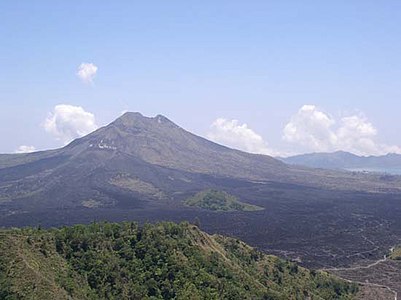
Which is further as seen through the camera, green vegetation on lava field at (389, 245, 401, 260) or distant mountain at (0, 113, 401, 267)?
distant mountain at (0, 113, 401, 267)

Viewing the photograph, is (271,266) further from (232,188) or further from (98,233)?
(232,188)

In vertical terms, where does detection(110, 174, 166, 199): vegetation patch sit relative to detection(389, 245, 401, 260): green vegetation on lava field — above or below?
above

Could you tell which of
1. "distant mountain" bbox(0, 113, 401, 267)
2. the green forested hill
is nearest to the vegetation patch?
"distant mountain" bbox(0, 113, 401, 267)

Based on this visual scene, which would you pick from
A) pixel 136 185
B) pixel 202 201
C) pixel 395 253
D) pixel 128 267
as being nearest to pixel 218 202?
pixel 202 201

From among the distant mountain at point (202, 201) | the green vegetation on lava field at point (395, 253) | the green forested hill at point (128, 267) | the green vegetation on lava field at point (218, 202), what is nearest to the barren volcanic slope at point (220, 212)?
the distant mountain at point (202, 201)

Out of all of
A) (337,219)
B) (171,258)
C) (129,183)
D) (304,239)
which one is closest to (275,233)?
(304,239)

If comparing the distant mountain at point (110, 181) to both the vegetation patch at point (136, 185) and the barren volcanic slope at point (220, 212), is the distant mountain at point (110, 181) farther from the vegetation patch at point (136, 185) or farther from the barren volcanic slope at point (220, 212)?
the barren volcanic slope at point (220, 212)

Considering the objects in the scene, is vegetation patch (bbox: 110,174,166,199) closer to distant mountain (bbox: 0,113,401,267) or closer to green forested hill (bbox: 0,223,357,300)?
distant mountain (bbox: 0,113,401,267)
